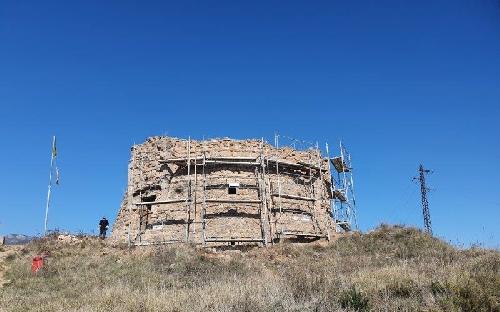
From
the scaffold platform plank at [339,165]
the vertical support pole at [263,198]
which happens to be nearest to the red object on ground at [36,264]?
the vertical support pole at [263,198]

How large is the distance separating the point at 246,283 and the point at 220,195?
1326 centimetres

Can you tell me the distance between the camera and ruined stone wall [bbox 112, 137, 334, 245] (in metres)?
23.1

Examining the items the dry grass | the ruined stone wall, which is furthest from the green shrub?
the ruined stone wall

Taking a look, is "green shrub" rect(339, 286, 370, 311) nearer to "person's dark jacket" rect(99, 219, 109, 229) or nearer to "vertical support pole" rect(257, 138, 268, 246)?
"vertical support pole" rect(257, 138, 268, 246)

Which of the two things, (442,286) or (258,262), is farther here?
(258,262)

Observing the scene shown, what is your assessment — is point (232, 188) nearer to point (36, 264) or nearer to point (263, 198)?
point (263, 198)

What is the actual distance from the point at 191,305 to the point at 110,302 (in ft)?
6.48

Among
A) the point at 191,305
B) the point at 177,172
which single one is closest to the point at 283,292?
the point at 191,305

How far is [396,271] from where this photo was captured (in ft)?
33.3

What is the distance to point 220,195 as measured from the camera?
932 inches

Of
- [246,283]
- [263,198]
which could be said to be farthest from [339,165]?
[246,283]

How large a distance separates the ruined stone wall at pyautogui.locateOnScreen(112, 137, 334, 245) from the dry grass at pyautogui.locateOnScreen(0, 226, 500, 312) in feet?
8.11

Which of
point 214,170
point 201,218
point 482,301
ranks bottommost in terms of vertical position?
point 482,301

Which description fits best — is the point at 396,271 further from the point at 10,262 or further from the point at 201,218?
the point at 10,262
